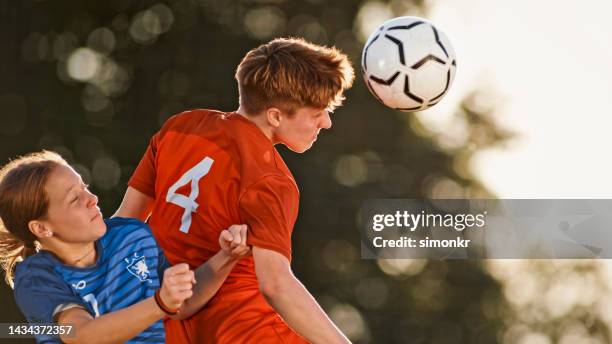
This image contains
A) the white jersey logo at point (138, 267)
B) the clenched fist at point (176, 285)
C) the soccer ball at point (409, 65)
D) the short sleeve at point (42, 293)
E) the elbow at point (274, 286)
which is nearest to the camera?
the clenched fist at point (176, 285)

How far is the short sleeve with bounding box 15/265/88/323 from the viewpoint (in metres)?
3.42

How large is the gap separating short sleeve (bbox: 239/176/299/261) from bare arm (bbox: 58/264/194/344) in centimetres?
72

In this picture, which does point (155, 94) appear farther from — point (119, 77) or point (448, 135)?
point (448, 135)

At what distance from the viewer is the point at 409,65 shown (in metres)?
6.73

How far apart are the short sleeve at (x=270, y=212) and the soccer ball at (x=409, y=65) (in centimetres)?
282

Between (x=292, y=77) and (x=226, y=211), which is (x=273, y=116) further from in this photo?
(x=226, y=211)

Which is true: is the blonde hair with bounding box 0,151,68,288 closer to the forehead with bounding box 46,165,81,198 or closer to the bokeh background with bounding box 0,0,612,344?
the forehead with bounding box 46,165,81,198

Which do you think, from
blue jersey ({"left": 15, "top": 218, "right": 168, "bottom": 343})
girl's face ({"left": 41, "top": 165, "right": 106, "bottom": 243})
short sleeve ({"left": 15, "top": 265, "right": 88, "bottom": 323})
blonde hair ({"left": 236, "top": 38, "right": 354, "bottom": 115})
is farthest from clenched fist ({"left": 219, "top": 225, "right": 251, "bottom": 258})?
blonde hair ({"left": 236, "top": 38, "right": 354, "bottom": 115})

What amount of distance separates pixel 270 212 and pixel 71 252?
0.72 meters

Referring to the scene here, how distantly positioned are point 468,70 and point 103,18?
6487 millimetres

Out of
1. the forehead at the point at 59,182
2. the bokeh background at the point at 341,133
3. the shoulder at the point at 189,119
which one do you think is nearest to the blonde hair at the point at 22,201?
the forehead at the point at 59,182

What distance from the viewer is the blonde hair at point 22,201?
142 inches

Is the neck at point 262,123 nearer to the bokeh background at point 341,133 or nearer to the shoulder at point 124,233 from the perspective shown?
the shoulder at point 124,233

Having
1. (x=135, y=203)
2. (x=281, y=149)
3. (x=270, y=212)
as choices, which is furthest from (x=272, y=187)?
(x=281, y=149)
